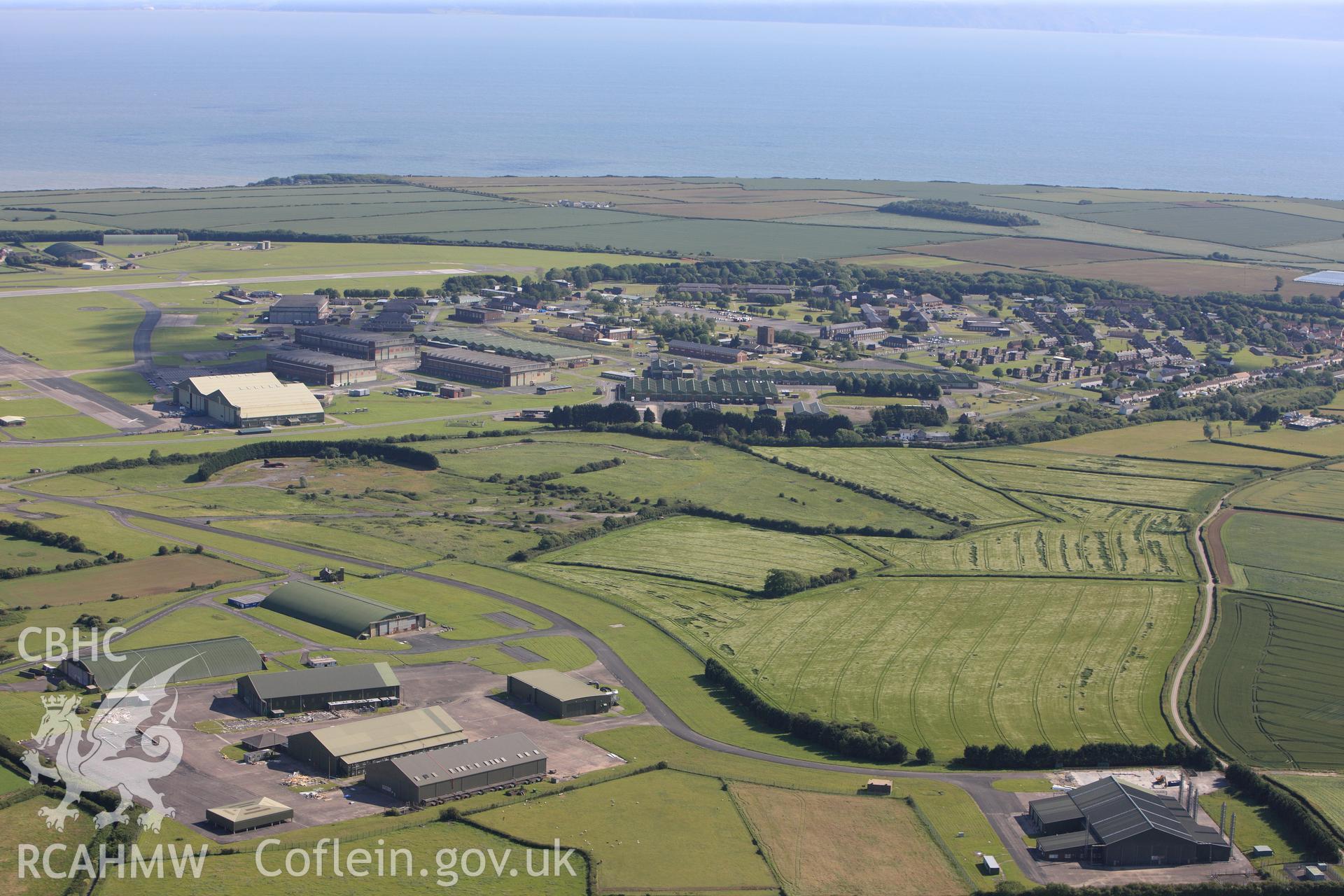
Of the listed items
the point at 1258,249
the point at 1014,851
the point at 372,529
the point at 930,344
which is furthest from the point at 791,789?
the point at 1258,249

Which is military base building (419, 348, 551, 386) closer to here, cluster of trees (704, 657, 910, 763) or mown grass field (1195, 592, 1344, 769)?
cluster of trees (704, 657, 910, 763)

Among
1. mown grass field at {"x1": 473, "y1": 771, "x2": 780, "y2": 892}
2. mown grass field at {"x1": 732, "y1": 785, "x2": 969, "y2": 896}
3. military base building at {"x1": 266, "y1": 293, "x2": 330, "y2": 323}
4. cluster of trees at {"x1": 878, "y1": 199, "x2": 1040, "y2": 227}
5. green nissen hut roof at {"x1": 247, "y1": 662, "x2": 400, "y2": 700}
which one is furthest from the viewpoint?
cluster of trees at {"x1": 878, "y1": 199, "x2": 1040, "y2": 227}

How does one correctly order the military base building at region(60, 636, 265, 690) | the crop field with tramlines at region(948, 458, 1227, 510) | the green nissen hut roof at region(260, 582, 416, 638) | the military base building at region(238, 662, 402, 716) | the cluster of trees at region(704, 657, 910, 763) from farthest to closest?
1. the crop field with tramlines at region(948, 458, 1227, 510)
2. the green nissen hut roof at region(260, 582, 416, 638)
3. the military base building at region(60, 636, 265, 690)
4. the military base building at region(238, 662, 402, 716)
5. the cluster of trees at region(704, 657, 910, 763)

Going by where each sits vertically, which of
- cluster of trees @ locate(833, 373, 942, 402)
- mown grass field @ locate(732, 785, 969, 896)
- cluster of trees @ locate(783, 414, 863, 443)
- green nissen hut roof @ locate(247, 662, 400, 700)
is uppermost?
cluster of trees @ locate(833, 373, 942, 402)

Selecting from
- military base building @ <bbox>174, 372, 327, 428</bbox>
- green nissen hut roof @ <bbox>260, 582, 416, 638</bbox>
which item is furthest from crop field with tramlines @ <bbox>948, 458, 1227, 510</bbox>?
military base building @ <bbox>174, 372, 327, 428</bbox>

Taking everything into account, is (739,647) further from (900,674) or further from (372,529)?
(372,529)

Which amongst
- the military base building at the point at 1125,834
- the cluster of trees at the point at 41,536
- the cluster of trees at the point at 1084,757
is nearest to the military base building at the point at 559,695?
the cluster of trees at the point at 1084,757
